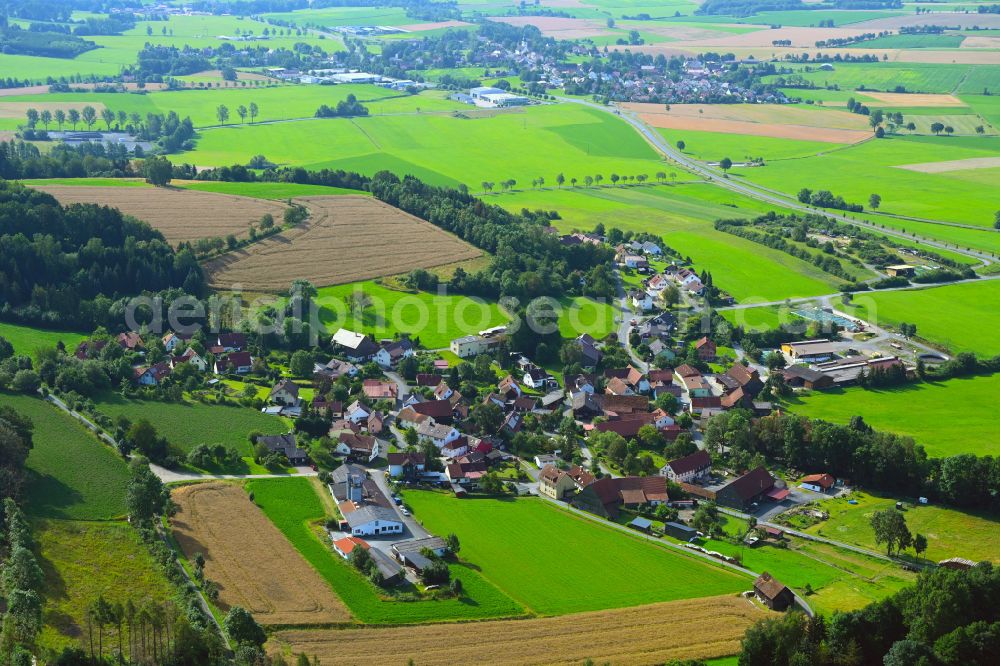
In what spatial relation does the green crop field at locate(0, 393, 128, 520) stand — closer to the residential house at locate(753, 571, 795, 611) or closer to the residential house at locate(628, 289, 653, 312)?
the residential house at locate(753, 571, 795, 611)

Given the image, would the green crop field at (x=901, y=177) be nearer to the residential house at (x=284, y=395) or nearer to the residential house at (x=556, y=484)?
the residential house at (x=556, y=484)

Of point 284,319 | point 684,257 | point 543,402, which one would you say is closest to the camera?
point 543,402

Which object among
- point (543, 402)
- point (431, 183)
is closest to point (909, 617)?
point (543, 402)

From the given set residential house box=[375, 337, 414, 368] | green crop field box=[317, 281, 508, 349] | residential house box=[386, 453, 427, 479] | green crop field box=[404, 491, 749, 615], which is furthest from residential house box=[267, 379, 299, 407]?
green crop field box=[404, 491, 749, 615]

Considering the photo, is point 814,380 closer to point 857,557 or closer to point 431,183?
point 857,557

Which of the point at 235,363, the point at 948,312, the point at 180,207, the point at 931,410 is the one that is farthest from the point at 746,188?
the point at 235,363

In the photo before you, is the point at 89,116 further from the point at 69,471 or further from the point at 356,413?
the point at 69,471

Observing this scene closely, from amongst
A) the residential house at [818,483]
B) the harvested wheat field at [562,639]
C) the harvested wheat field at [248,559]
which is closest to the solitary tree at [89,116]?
the harvested wheat field at [248,559]
